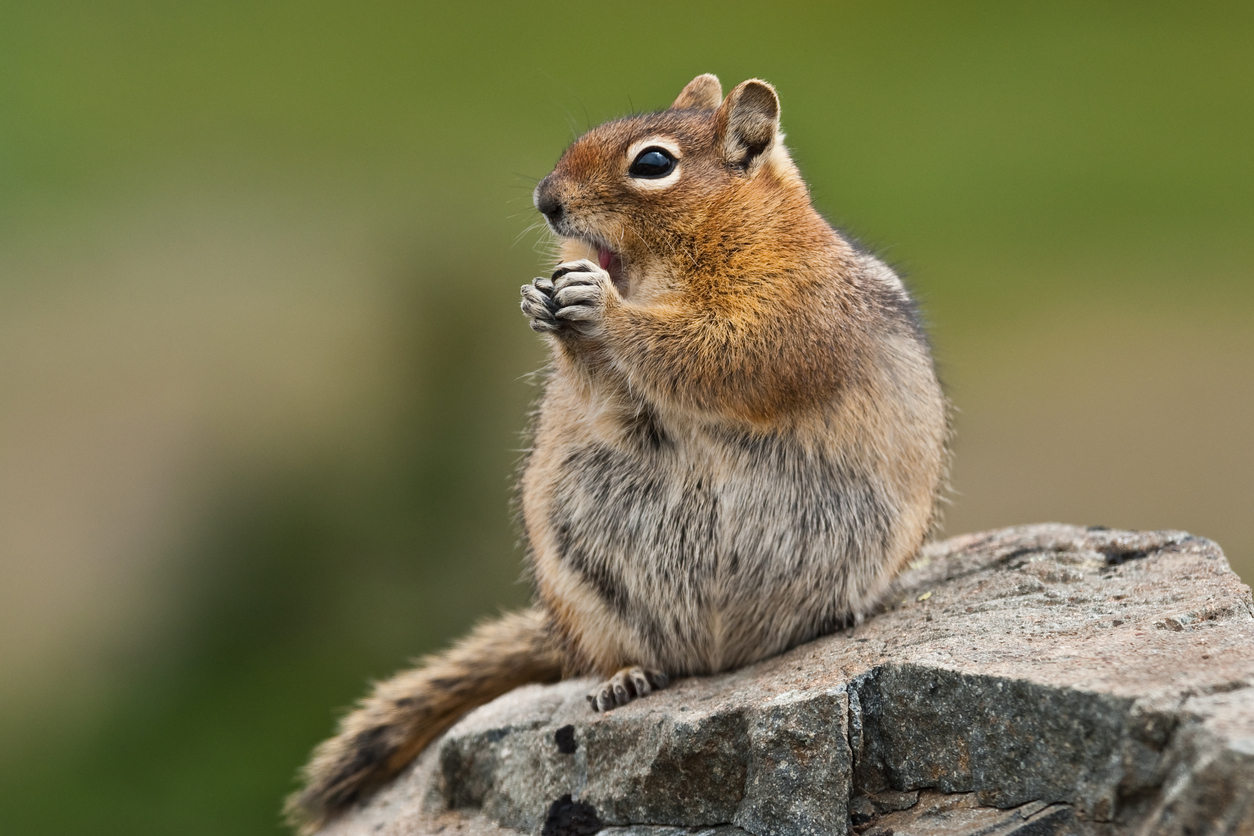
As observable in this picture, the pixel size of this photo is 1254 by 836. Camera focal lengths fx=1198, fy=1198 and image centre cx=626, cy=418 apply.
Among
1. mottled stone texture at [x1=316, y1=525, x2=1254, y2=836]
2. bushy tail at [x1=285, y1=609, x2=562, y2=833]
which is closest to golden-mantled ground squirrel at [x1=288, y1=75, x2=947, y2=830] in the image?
mottled stone texture at [x1=316, y1=525, x2=1254, y2=836]

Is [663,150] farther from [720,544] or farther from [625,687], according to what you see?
[625,687]

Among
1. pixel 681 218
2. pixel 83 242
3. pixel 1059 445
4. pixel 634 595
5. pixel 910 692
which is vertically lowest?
pixel 910 692

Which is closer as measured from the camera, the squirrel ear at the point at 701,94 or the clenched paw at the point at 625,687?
the clenched paw at the point at 625,687

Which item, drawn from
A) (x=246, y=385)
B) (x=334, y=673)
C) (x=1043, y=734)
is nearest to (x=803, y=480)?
(x=1043, y=734)

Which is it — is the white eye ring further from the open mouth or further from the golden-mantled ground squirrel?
the open mouth

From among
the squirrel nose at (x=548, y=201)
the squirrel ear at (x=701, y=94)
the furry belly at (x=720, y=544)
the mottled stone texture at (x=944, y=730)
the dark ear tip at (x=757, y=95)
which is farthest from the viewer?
the squirrel ear at (x=701, y=94)

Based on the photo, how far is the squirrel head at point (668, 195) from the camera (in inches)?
136

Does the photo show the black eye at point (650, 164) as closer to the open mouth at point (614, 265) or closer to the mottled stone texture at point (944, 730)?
the open mouth at point (614, 265)

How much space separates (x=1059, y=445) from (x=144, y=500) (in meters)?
5.25

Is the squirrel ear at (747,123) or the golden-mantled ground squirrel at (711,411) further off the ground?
the squirrel ear at (747,123)

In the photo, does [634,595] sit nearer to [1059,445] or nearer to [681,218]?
[681,218]

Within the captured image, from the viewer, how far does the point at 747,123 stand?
12.0 feet

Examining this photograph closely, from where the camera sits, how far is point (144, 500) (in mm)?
6734

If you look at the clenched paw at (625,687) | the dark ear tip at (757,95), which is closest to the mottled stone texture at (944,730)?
the clenched paw at (625,687)
